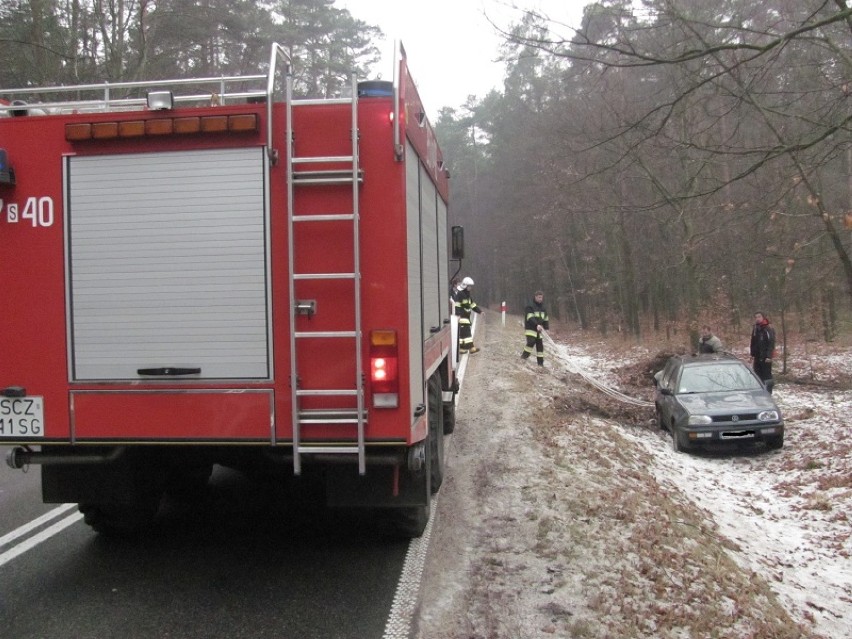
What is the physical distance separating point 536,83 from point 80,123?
3881 cm

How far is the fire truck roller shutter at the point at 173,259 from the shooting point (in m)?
4.41

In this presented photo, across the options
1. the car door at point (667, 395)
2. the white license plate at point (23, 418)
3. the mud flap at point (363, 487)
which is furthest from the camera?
the car door at point (667, 395)

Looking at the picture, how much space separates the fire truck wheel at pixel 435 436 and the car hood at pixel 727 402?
561 cm

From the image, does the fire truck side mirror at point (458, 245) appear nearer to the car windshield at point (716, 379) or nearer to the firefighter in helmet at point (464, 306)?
the car windshield at point (716, 379)

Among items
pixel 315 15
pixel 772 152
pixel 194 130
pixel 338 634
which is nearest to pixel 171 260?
pixel 194 130

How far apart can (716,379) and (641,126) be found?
472 centimetres

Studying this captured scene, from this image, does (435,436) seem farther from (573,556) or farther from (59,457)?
(59,457)

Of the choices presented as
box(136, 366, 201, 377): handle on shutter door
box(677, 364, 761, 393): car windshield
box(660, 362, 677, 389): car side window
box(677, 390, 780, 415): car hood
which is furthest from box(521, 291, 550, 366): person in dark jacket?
box(136, 366, 201, 377): handle on shutter door

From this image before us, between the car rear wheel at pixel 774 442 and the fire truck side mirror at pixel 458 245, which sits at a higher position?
the fire truck side mirror at pixel 458 245

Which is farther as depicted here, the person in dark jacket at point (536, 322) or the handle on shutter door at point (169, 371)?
the person in dark jacket at point (536, 322)

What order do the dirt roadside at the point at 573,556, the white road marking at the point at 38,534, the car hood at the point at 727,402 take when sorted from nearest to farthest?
1. the dirt roadside at the point at 573,556
2. the white road marking at the point at 38,534
3. the car hood at the point at 727,402

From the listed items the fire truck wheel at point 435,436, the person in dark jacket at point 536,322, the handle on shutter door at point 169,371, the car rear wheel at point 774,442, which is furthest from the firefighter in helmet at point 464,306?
the handle on shutter door at point 169,371

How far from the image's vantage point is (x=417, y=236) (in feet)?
16.3

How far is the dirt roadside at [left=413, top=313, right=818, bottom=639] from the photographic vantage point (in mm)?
4391
